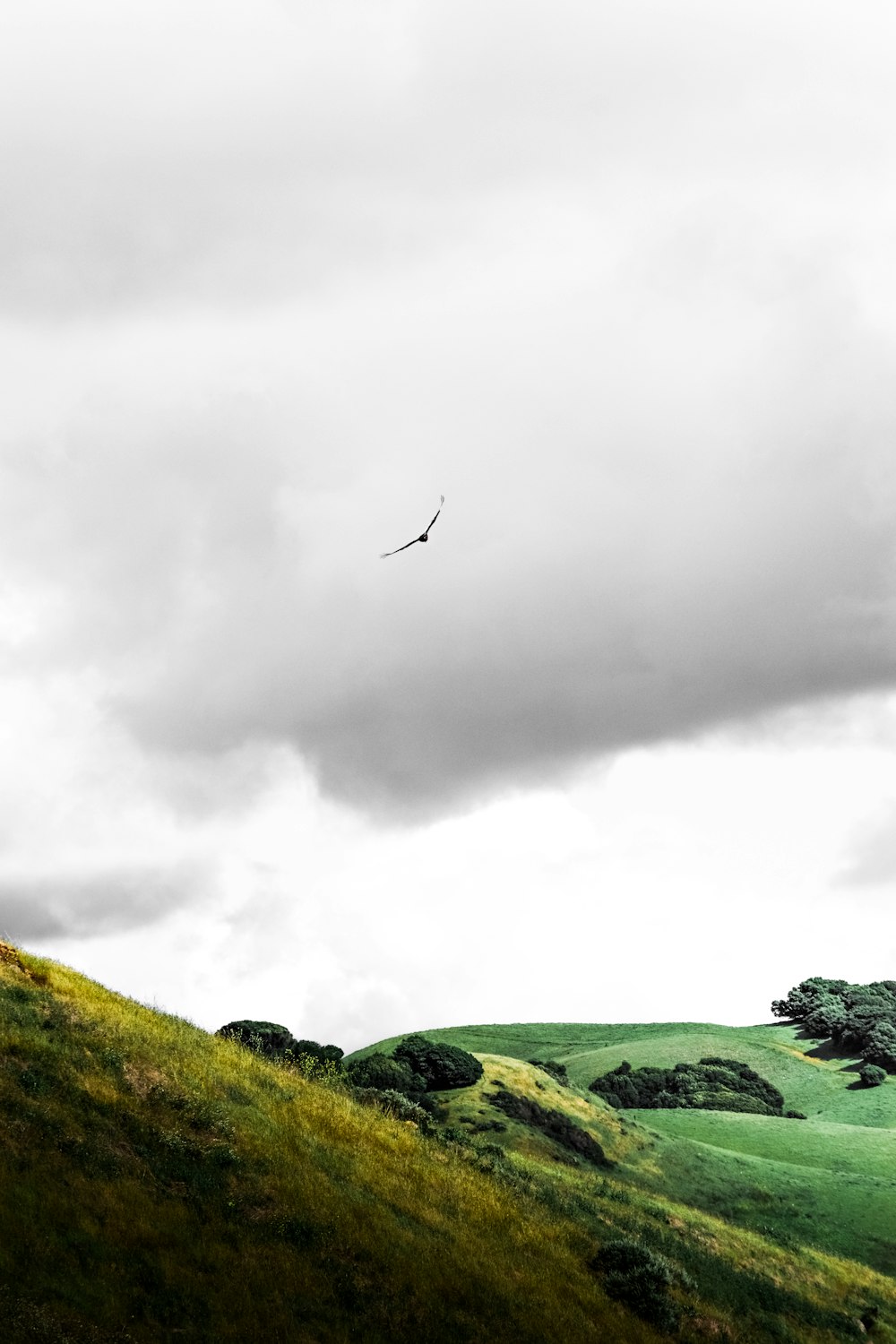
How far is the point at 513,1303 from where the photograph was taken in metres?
24.1

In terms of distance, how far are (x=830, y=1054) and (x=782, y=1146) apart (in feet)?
183

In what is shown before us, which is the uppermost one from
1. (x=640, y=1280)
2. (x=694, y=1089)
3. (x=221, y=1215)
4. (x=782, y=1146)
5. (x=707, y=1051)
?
(x=221, y=1215)

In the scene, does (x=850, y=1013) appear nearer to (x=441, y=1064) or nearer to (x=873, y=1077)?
(x=873, y=1077)

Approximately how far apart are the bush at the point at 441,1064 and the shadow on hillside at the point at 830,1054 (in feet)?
213

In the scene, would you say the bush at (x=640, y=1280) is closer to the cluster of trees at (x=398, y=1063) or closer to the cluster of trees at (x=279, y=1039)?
the cluster of trees at (x=398, y=1063)

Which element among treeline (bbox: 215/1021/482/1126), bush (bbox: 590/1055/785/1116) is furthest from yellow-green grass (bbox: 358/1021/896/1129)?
treeline (bbox: 215/1021/482/1126)

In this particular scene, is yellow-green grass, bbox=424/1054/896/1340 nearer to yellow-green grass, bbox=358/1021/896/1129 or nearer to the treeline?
the treeline

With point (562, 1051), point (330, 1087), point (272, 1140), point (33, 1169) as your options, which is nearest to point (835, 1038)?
point (562, 1051)

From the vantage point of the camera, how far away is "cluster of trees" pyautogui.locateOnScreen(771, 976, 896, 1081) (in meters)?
116

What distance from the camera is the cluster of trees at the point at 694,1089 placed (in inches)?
3509

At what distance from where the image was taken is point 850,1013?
424 ft

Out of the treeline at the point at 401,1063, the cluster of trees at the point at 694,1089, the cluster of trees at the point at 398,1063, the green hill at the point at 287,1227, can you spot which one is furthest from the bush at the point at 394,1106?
the cluster of trees at the point at 694,1089

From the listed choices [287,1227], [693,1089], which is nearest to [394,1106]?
[287,1227]

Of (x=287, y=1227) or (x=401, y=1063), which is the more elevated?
(x=401, y=1063)
